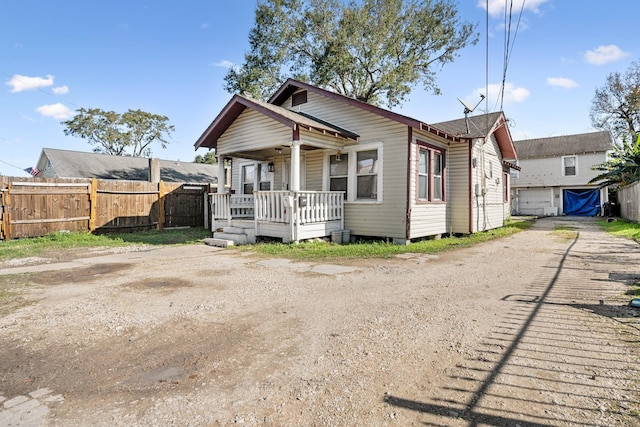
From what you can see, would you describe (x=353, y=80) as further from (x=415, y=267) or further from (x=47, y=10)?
(x=415, y=267)

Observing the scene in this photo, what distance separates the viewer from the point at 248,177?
13852 mm

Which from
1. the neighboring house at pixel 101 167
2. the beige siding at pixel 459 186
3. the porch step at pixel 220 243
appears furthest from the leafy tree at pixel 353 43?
the porch step at pixel 220 243

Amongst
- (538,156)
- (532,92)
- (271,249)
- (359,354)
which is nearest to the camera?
(359,354)

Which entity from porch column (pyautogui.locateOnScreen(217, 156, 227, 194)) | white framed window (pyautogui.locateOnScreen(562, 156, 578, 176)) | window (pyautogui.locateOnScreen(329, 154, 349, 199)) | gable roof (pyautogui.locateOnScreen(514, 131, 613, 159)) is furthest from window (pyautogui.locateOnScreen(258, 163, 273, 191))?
white framed window (pyautogui.locateOnScreen(562, 156, 578, 176))

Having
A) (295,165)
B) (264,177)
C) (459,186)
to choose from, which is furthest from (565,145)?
(295,165)

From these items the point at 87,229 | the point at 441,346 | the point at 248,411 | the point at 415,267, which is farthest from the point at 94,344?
the point at 87,229

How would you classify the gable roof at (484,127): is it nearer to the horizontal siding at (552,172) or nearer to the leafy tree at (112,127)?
the horizontal siding at (552,172)

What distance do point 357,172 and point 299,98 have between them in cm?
390

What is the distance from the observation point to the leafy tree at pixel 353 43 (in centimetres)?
2048

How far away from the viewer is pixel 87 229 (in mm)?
12133

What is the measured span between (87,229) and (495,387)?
13.6m

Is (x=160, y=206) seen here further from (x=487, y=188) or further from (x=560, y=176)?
(x=560, y=176)

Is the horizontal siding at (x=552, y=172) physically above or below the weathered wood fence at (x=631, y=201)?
above

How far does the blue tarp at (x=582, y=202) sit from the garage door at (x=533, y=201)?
4.62 ft
